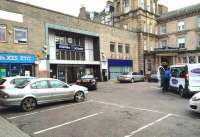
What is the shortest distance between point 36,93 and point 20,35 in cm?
1273

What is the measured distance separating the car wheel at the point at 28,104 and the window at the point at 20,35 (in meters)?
12.5

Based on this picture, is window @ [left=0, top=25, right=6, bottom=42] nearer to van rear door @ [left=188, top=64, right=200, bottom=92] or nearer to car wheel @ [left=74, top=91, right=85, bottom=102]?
car wheel @ [left=74, top=91, right=85, bottom=102]

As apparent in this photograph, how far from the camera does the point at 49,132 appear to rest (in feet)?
24.5

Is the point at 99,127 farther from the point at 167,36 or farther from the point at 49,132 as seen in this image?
the point at 167,36

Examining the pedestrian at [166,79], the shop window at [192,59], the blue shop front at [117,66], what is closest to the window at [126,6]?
the blue shop front at [117,66]

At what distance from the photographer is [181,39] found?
132 ft

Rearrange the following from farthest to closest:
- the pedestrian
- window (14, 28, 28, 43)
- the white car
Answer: window (14, 28, 28, 43) → the pedestrian → the white car

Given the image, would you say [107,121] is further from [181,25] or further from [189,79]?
[181,25]

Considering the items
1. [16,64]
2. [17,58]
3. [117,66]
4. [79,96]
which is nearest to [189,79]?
[79,96]

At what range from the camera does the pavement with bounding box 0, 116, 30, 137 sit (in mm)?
7128

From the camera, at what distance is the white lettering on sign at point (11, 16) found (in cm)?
2114

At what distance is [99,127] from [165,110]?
153 inches

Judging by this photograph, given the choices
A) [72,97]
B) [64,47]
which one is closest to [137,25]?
[64,47]

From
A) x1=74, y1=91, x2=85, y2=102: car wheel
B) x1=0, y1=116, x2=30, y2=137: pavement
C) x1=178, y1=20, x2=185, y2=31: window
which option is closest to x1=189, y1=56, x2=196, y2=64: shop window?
x1=178, y1=20, x2=185, y2=31: window
